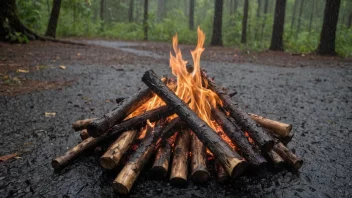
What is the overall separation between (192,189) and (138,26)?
2775 centimetres

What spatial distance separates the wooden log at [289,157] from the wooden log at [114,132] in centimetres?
133

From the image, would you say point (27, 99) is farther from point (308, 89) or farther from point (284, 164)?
point (308, 89)

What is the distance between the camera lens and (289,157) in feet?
9.92

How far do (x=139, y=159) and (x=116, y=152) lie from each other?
9.5 inches

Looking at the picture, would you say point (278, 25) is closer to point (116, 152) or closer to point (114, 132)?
point (114, 132)

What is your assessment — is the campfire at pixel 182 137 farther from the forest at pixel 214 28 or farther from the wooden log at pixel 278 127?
the forest at pixel 214 28

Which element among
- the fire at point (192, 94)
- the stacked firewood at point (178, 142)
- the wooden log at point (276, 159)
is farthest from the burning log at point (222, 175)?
the fire at point (192, 94)

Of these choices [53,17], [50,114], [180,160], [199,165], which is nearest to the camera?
[199,165]

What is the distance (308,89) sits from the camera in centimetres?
752

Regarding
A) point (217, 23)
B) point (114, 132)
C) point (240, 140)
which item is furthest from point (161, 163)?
point (217, 23)

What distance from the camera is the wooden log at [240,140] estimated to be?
2.65 m

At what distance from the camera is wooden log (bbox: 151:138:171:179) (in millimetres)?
2688

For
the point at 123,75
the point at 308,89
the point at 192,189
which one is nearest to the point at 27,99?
the point at 123,75

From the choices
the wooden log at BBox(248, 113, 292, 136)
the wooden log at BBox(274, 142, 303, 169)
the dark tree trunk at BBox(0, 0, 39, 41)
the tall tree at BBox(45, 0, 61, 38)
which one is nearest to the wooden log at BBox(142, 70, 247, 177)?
the wooden log at BBox(274, 142, 303, 169)
